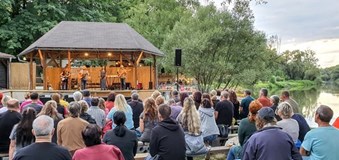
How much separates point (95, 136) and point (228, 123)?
5241 mm

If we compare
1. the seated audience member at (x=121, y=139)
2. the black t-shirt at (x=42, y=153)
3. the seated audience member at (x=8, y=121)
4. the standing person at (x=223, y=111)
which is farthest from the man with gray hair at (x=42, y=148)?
the standing person at (x=223, y=111)

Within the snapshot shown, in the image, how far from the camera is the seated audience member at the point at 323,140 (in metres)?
4.04

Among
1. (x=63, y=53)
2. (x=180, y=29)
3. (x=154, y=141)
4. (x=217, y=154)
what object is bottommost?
(x=217, y=154)

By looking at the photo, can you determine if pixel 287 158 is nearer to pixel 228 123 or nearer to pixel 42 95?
pixel 228 123

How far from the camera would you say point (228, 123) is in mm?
8242

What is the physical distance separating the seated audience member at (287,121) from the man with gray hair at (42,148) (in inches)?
123

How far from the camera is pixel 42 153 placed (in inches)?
127

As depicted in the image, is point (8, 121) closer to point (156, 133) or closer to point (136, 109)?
point (156, 133)

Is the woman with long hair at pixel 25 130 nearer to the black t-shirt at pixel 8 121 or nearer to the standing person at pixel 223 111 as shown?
the black t-shirt at pixel 8 121

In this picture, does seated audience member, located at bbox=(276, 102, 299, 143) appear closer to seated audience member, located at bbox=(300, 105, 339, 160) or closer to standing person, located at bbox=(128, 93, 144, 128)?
seated audience member, located at bbox=(300, 105, 339, 160)

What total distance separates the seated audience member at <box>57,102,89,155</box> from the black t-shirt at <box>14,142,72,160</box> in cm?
173

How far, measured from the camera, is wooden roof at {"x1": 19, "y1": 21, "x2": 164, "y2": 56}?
62.7ft

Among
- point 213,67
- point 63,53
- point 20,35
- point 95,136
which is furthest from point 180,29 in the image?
point 95,136

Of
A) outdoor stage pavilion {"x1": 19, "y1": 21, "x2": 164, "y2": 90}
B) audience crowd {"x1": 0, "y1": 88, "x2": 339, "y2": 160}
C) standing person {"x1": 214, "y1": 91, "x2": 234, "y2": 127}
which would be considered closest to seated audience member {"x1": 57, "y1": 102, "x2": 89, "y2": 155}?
audience crowd {"x1": 0, "y1": 88, "x2": 339, "y2": 160}
